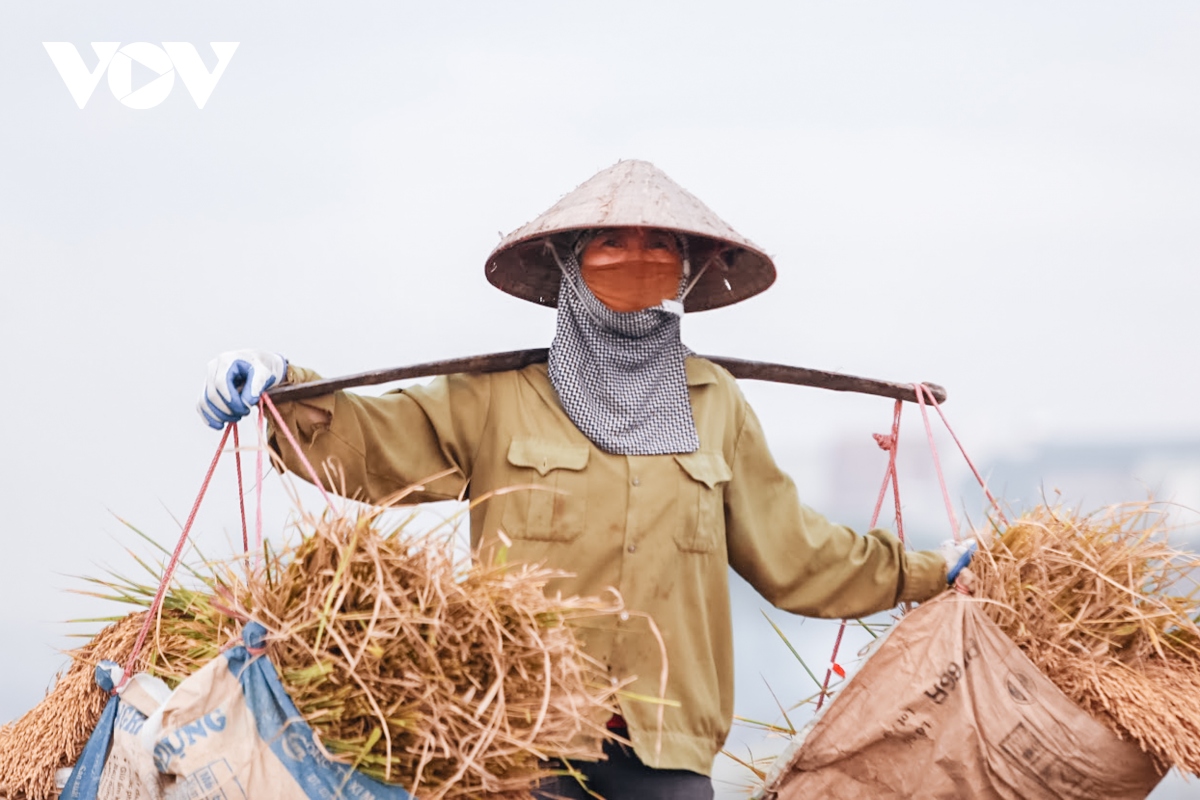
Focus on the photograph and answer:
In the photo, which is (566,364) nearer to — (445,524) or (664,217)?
(664,217)

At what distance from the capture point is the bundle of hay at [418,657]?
2.15m

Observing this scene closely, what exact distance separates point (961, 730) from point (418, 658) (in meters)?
1.42

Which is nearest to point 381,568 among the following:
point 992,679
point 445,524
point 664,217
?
point 445,524

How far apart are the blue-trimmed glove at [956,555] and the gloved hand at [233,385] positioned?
167cm

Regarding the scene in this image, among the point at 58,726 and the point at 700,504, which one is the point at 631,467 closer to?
the point at 700,504

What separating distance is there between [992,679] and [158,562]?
186cm

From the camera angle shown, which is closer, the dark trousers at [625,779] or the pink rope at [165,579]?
the pink rope at [165,579]

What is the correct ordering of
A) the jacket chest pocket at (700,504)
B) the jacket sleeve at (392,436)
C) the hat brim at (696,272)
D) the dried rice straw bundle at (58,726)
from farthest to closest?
the hat brim at (696,272), the jacket chest pocket at (700,504), the jacket sleeve at (392,436), the dried rice straw bundle at (58,726)

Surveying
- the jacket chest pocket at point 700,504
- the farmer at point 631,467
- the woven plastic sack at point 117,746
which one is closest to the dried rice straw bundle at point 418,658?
the woven plastic sack at point 117,746

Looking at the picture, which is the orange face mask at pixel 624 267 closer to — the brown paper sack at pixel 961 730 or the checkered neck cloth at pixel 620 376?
the checkered neck cloth at pixel 620 376

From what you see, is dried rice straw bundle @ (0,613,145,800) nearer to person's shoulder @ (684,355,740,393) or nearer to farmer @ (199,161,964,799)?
farmer @ (199,161,964,799)

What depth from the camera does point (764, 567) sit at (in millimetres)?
3199

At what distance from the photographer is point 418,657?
2166mm

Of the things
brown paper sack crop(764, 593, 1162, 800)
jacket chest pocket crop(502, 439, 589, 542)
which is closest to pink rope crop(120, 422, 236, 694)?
jacket chest pocket crop(502, 439, 589, 542)
